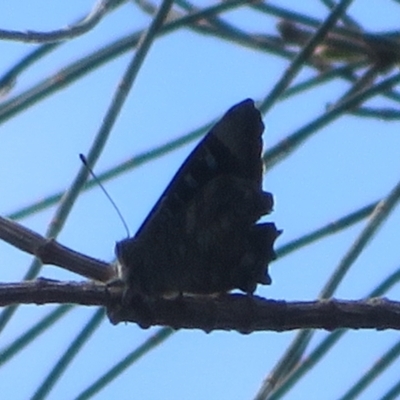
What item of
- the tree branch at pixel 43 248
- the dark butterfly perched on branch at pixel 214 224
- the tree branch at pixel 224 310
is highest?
the dark butterfly perched on branch at pixel 214 224

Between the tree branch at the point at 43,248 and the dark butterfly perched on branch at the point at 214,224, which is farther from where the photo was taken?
the dark butterfly perched on branch at the point at 214,224

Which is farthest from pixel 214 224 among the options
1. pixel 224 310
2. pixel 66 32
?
pixel 66 32

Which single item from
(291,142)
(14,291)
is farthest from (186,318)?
(291,142)

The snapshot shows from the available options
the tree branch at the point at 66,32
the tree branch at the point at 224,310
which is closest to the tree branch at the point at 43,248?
the tree branch at the point at 224,310

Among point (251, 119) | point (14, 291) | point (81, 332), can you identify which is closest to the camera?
point (14, 291)

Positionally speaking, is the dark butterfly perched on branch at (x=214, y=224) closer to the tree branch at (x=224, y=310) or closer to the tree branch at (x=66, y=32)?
the tree branch at (x=224, y=310)

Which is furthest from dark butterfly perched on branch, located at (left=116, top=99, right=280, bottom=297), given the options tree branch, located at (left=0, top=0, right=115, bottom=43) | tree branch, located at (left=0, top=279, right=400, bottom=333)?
tree branch, located at (left=0, top=0, right=115, bottom=43)

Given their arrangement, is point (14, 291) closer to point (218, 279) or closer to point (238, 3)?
point (218, 279)
